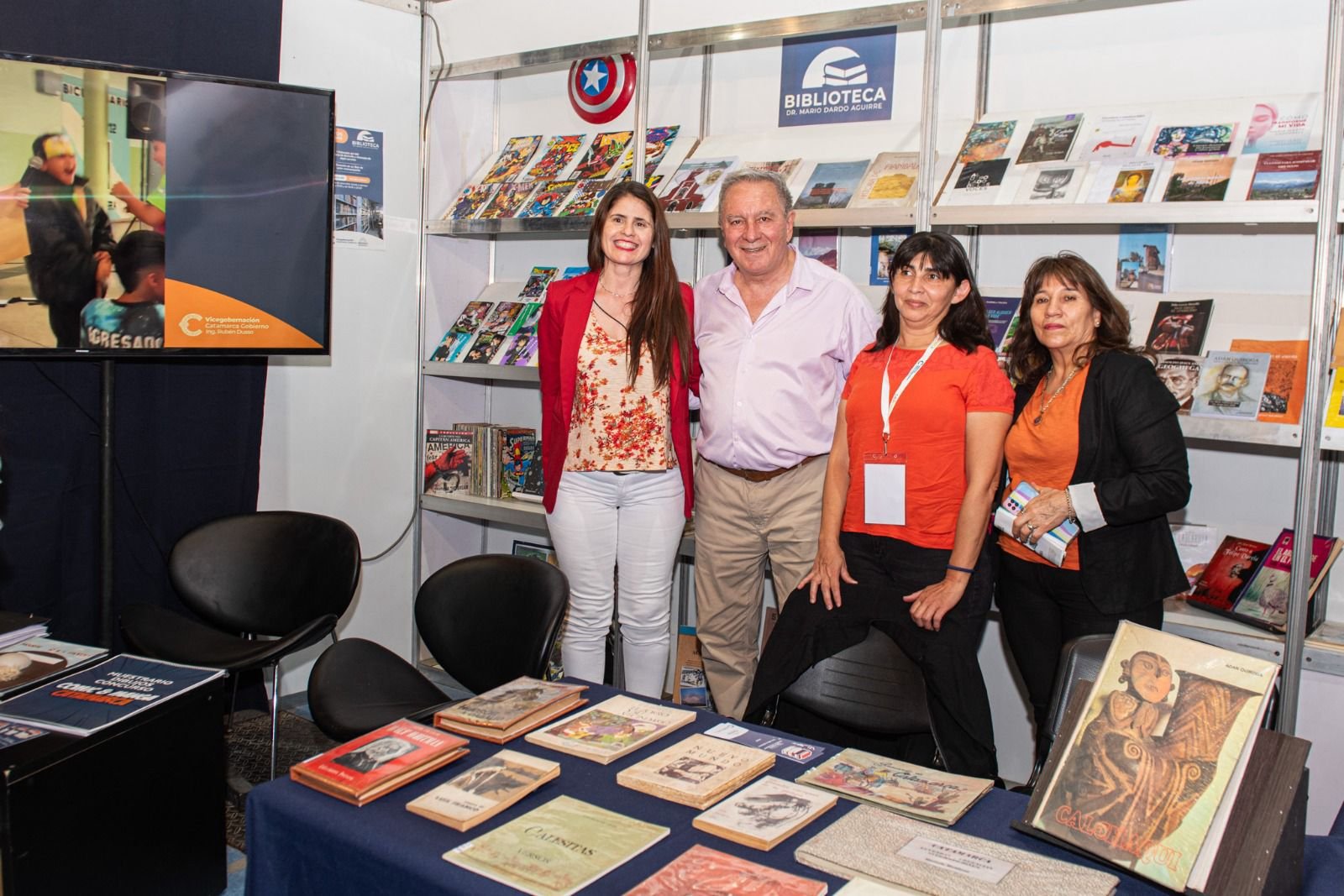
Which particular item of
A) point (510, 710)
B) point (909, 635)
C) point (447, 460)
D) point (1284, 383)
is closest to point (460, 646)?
point (510, 710)

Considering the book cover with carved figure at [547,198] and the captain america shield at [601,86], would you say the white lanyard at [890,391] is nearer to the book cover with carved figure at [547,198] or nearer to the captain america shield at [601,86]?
the book cover with carved figure at [547,198]

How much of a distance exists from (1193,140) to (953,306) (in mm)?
888

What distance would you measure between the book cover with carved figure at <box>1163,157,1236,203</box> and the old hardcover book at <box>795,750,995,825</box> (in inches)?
70.1

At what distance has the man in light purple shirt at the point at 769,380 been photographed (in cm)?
290

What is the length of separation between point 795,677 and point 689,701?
4.48 feet

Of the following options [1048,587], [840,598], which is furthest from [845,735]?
[1048,587]

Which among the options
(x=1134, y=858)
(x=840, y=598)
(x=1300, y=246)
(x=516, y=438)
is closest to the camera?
(x=1134, y=858)

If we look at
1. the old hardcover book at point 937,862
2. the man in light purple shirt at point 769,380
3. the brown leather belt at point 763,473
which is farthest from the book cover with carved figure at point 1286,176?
the old hardcover book at point 937,862

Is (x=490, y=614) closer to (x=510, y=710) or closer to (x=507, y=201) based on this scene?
(x=510, y=710)

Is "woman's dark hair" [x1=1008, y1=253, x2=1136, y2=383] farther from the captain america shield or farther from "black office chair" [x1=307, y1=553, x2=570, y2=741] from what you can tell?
the captain america shield

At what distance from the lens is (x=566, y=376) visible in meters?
3.03

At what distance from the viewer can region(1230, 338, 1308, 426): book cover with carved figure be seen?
269 centimetres

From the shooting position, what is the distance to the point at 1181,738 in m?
1.40

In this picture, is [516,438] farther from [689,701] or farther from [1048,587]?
[1048,587]
